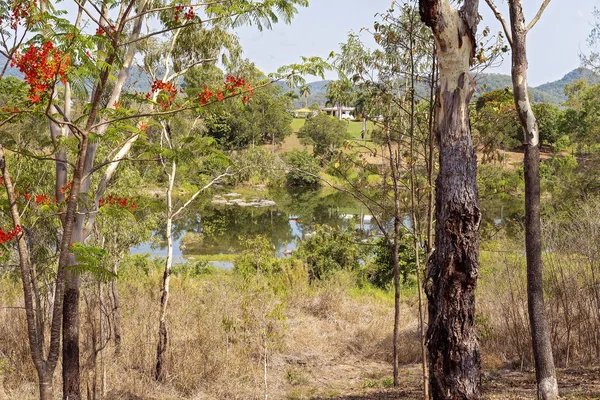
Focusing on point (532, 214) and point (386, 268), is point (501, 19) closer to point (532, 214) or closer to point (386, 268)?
point (532, 214)

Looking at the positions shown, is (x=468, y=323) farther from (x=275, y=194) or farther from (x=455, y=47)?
(x=275, y=194)

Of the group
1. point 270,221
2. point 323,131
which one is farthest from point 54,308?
point 323,131

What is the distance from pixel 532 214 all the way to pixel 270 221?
70.1ft

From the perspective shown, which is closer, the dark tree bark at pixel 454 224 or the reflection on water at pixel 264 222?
the dark tree bark at pixel 454 224

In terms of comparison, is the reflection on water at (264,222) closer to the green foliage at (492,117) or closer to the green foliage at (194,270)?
the green foliage at (194,270)

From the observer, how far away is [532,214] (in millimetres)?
5191

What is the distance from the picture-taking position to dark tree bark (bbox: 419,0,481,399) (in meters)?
3.45

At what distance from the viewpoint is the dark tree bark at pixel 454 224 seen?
3.45 meters

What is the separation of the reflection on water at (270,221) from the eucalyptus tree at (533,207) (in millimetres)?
10182

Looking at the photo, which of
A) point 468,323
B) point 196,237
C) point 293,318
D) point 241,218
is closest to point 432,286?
point 468,323

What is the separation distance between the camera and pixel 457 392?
11.2ft

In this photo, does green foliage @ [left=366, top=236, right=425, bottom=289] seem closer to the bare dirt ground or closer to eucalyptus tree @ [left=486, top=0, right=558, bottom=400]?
the bare dirt ground

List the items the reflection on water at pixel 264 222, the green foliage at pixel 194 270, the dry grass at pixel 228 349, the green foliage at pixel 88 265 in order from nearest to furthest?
the green foliage at pixel 88 265
the dry grass at pixel 228 349
the green foliage at pixel 194 270
the reflection on water at pixel 264 222

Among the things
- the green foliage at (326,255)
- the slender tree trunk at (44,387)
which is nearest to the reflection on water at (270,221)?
the green foliage at (326,255)
